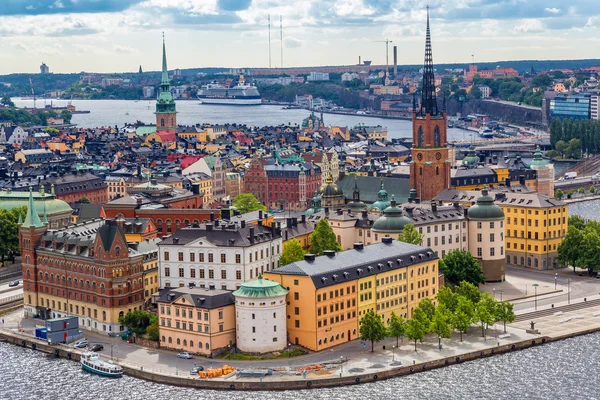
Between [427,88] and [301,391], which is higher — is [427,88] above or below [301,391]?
above

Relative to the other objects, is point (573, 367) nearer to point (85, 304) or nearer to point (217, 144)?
point (85, 304)

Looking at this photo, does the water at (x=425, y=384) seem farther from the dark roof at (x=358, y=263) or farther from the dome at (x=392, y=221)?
the dome at (x=392, y=221)

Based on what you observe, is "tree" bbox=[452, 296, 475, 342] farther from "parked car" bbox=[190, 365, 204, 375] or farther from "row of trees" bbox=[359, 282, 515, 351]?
"parked car" bbox=[190, 365, 204, 375]

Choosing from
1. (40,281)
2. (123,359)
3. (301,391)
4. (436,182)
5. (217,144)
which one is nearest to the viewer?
(301,391)

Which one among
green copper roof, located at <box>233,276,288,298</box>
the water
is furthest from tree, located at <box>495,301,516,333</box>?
green copper roof, located at <box>233,276,288,298</box>

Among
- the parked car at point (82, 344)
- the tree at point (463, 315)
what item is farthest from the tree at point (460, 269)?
the parked car at point (82, 344)

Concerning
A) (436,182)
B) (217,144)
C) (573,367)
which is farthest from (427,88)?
(217,144)
